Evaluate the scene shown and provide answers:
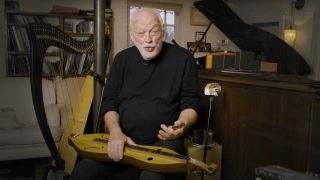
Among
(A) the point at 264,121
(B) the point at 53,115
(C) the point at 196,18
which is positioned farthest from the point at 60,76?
(C) the point at 196,18

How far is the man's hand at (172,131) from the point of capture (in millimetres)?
1495

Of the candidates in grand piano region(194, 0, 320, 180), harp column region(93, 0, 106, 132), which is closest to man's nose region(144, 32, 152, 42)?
harp column region(93, 0, 106, 132)

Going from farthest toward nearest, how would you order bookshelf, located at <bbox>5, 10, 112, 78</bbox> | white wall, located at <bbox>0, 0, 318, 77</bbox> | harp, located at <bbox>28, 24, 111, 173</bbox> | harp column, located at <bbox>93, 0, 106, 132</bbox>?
white wall, located at <bbox>0, 0, 318, 77</bbox>, bookshelf, located at <bbox>5, 10, 112, 78</bbox>, harp column, located at <bbox>93, 0, 106, 132</bbox>, harp, located at <bbox>28, 24, 111, 173</bbox>

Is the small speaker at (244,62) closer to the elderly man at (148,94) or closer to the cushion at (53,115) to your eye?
the elderly man at (148,94)

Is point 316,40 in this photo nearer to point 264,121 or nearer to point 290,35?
point 290,35

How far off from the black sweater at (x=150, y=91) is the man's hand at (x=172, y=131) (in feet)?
A: 0.33

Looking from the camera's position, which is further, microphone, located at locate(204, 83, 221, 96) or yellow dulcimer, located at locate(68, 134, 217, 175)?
microphone, located at locate(204, 83, 221, 96)

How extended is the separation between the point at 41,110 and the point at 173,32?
3542 millimetres

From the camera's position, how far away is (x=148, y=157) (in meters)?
1.39

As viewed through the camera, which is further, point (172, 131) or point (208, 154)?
point (208, 154)

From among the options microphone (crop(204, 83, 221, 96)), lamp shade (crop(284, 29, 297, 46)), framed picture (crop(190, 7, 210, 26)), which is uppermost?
framed picture (crop(190, 7, 210, 26))

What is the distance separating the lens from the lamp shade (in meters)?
4.30

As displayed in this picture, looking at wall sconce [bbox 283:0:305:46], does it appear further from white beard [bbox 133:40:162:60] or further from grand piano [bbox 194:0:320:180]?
white beard [bbox 133:40:162:60]

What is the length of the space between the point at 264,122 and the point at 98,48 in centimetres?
108
